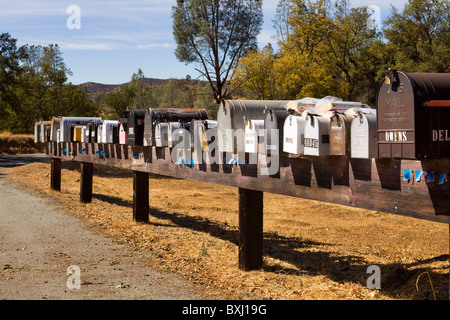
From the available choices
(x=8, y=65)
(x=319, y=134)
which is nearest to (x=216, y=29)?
(x=8, y=65)

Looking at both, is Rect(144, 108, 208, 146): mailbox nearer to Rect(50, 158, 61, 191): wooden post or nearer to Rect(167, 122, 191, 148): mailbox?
Rect(167, 122, 191, 148): mailbox

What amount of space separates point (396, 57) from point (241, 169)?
28044mm

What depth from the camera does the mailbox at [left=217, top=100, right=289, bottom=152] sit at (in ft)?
19.2

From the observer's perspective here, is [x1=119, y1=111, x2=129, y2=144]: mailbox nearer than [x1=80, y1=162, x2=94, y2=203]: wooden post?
Yes

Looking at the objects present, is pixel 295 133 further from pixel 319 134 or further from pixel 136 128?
pixel 136 128

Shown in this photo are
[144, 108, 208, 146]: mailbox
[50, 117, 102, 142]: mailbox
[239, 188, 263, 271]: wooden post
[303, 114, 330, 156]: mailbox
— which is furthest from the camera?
[50, 117, 102, 142]: mailbox

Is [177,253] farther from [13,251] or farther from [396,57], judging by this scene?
[396,57]

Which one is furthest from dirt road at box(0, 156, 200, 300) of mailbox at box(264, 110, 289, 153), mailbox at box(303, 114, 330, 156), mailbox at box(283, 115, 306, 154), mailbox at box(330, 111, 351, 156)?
mailbox at box(330, 111, 351, 156)

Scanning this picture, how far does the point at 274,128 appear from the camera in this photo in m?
4.98

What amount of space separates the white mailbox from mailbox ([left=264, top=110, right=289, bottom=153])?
9.87 feet

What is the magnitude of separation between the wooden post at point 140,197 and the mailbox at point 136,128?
1.06 meters

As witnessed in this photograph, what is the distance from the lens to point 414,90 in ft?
10.8

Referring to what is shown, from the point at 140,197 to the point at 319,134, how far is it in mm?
6268

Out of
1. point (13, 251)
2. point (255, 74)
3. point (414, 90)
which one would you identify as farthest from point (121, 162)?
point (255, 74)
